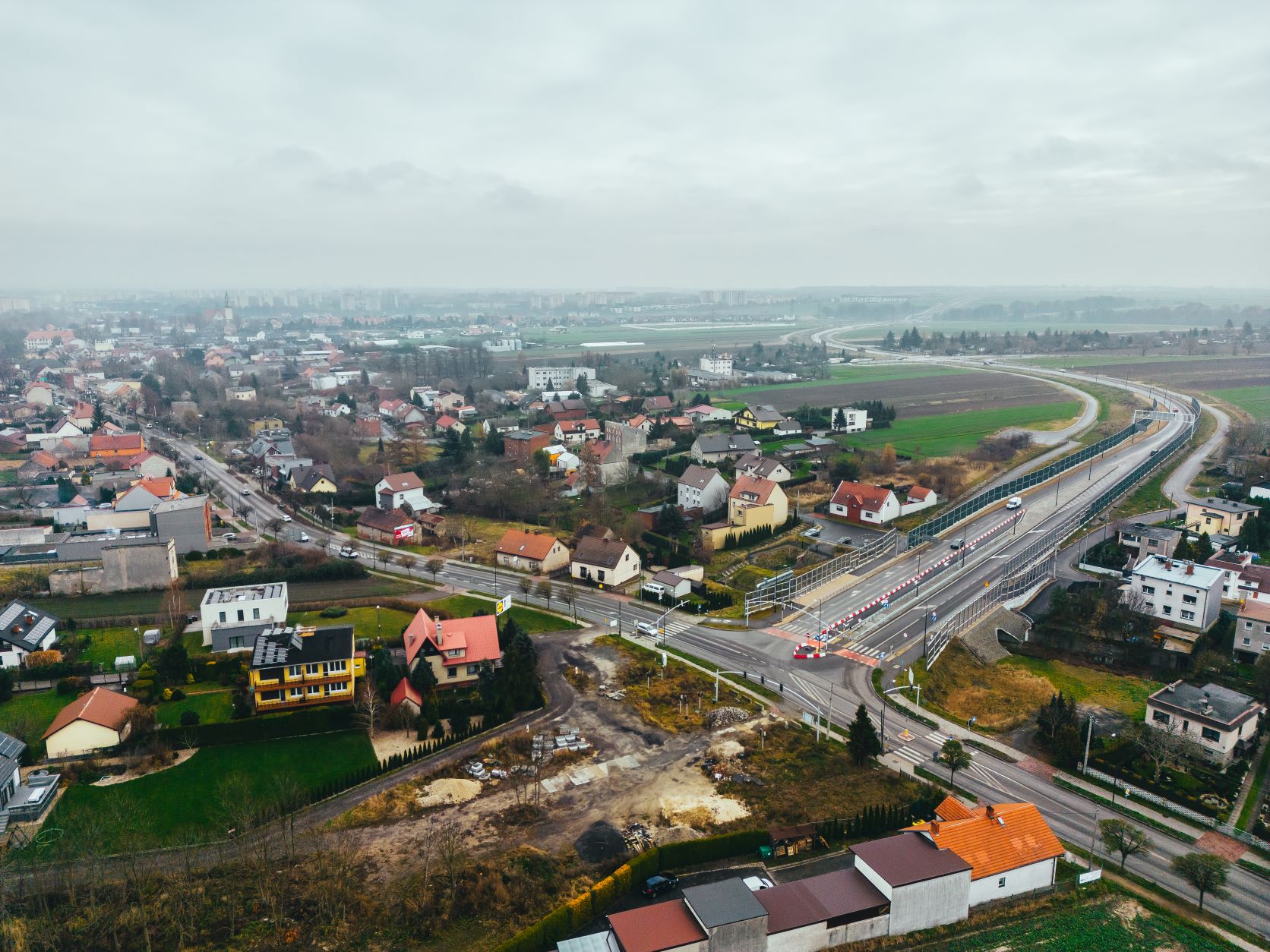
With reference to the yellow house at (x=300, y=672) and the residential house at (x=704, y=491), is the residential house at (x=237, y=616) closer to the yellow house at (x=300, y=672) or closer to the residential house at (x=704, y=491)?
the yellow house at (x=300, y=672)

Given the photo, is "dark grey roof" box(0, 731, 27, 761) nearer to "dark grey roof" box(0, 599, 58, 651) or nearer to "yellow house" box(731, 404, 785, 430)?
"dark grey roof" box(0, 599, 58, 651)

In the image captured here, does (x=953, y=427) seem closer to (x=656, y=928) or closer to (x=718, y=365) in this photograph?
(x=718, y=365)

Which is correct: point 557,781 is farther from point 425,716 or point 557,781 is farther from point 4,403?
point 4,403

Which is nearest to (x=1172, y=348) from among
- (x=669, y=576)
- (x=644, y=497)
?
(x=644, y=497)

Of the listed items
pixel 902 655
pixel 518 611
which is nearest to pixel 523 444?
pixel 518 611

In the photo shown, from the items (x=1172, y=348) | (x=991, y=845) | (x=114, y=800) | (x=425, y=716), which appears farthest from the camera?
(x=1172, y=348)

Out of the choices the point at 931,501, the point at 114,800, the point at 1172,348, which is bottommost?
the point at 114,800

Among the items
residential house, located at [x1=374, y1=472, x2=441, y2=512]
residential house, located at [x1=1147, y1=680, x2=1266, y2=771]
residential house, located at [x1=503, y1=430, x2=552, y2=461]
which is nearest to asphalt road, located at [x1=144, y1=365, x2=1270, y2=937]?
residential house, located at [x1=374, y1=472, x2=441, y2=512]
